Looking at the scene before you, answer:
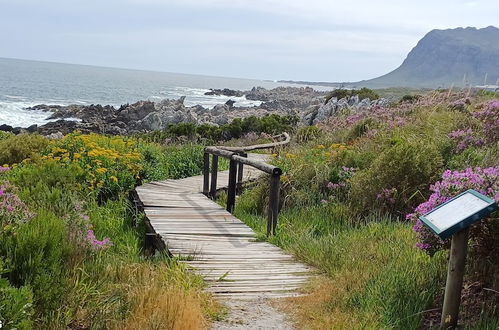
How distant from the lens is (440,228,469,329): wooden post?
3473 millimetres

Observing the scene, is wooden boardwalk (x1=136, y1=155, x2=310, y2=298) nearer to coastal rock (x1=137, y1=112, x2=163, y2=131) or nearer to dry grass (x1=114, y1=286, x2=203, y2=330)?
dry grass (x1=114, y1=286, x2=203, y2=330)

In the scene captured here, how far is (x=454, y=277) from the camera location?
352 centimetres

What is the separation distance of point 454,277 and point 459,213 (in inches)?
17.9

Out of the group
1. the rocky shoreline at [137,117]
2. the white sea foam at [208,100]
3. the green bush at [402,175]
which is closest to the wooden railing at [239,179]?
the green bush at [402,175]

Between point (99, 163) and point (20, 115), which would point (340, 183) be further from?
point (20, 115)

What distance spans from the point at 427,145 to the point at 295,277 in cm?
363

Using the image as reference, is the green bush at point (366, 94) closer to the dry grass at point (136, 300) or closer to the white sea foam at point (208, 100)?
the dry grass at point (136, 300)

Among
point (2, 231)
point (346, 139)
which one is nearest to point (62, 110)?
point (346, 139)

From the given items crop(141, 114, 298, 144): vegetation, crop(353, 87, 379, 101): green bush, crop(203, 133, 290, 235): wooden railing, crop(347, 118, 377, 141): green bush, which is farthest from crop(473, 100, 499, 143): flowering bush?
crop(353, 87, 379, 101): green bush

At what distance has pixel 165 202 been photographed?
8578 mm

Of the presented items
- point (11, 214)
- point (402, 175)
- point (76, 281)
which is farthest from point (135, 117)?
point (76, 281)

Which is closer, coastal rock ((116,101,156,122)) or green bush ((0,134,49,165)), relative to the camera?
green bush ((0,134,49,165))

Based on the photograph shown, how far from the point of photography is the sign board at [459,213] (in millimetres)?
3275

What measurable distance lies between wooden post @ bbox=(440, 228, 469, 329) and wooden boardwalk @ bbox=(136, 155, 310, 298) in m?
1.56
